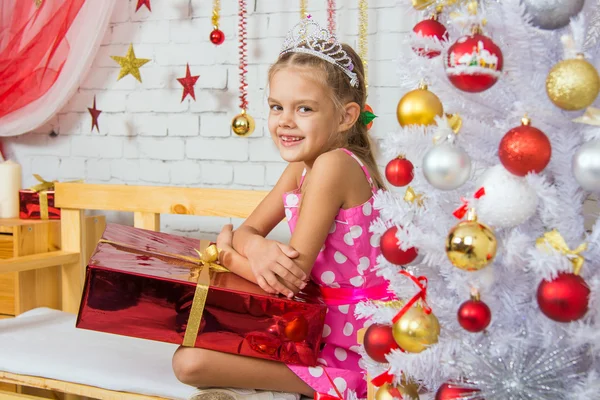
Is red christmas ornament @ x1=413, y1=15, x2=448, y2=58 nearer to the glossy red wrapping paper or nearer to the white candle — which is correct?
the glossy red wrapping paper

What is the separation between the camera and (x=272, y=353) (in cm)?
109

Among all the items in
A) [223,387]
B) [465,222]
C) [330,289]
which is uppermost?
[465,222]

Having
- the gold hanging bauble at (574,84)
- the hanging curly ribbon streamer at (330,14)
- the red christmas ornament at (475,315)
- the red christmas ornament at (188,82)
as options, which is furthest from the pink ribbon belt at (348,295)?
the red christmas ornament at (188,82)

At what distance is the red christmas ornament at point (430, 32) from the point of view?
33.7 inches

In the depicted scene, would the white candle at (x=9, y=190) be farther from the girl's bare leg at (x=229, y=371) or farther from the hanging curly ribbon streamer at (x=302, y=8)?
the girl's bare leg at (x=229, y=371)

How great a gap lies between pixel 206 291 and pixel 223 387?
188 mm

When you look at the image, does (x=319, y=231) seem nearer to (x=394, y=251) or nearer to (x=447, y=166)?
(x=394, y=251)

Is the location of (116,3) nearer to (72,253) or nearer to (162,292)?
(72,253)

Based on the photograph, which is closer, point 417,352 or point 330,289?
point 417,352

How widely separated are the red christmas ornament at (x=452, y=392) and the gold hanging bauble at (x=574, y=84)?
34 centimetres

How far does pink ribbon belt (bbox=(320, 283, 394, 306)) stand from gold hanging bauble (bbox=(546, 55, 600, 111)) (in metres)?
0.61

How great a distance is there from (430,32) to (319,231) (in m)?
0.41

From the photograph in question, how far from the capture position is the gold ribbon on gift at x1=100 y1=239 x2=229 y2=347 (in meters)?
1.09

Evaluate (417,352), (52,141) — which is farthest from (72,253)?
(417,352)
